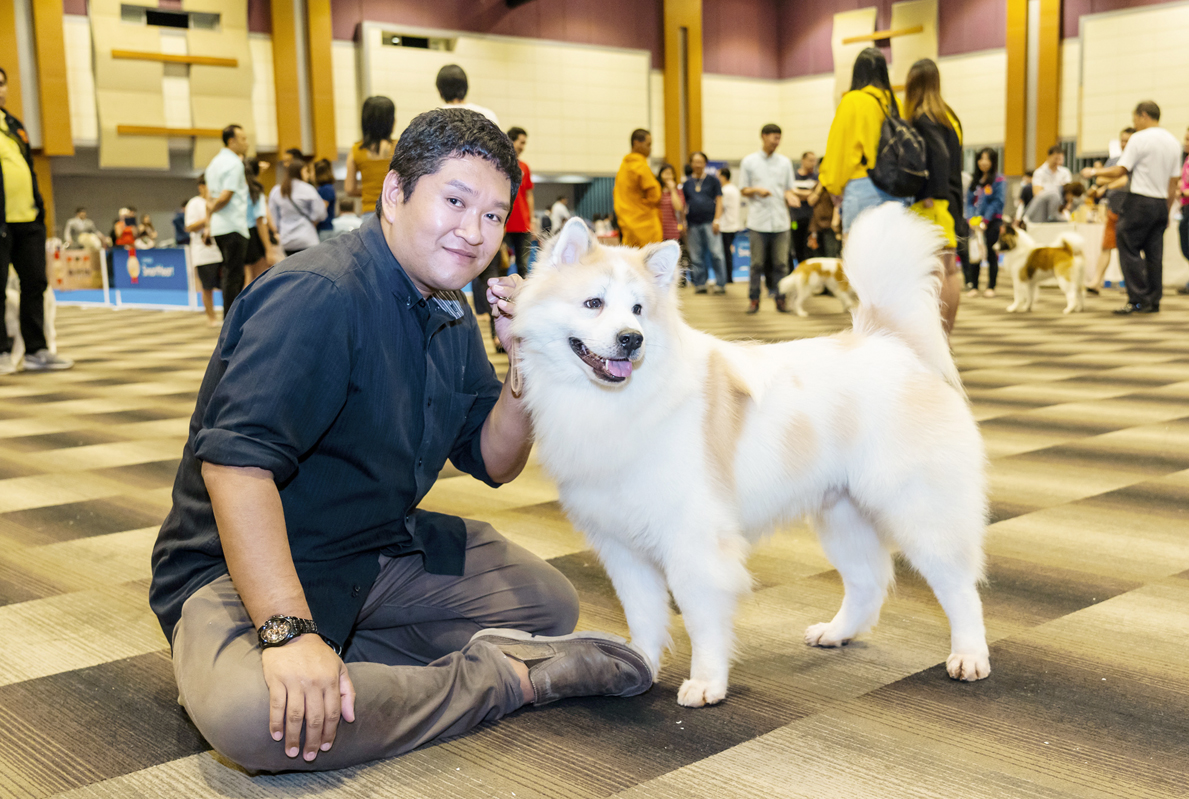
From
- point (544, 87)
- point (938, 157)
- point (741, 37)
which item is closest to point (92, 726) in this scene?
point (938, 157)

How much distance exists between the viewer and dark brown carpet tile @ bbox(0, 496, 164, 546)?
3074 millimetres

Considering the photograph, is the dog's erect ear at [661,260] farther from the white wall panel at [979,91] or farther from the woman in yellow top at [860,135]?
the white wall panel at [979,91]

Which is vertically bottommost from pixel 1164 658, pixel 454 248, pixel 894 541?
pixel 1164 658

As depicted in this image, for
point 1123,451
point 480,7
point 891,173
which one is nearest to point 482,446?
point 1123,451

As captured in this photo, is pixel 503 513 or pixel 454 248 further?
pixel 503 513

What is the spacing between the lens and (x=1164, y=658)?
197 cm

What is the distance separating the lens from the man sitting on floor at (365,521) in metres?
1.49

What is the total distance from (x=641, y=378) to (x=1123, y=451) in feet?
9.33

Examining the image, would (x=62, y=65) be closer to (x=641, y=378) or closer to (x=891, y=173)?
(x=891, y=173)

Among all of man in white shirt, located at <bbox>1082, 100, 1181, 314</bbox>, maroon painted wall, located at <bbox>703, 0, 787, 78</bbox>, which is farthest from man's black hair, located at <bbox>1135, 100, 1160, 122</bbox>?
maroon painted wall, located at <bbox>703, 0, 787, 78</bbox>

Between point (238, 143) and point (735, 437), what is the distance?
7.44m

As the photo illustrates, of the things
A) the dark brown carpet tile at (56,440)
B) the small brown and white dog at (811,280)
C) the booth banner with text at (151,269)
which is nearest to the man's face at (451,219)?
the dark brown carpet tile at (56,440)

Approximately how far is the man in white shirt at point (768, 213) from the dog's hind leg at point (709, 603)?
8164 mm

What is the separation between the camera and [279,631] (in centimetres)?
147
